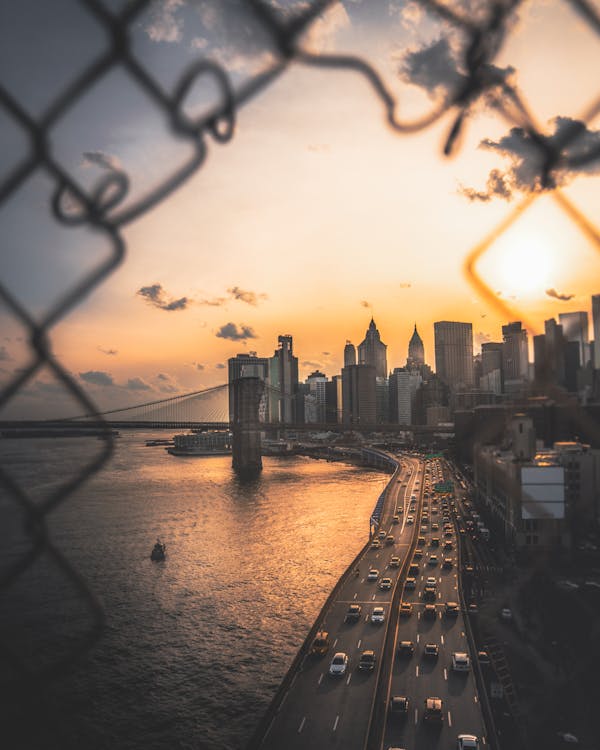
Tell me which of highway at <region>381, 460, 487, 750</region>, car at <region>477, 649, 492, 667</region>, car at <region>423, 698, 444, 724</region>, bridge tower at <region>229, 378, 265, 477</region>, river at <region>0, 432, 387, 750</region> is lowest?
river at <region>0, 432, 387, 750</region>

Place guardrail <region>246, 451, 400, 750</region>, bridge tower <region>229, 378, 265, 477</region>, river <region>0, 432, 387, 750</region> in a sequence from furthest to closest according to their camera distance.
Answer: bridge tower <region>229, 378, 265, 477</region> < river <region>0, 432, 387, 750</region> < guardrail <region>246, 451, 400, 750</region>

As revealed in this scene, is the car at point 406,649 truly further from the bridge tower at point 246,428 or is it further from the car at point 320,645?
the bridge tower at point 246,428

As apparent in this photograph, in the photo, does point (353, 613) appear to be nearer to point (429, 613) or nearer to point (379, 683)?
point (429, 613)

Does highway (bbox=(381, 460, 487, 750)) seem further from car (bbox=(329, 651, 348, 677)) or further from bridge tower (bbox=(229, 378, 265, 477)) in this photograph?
bridge tower (bbox=(229, 378, 265, 477))

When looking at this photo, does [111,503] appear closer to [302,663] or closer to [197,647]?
[197,647]

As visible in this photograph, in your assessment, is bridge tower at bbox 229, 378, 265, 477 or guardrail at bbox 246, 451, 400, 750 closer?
guardrail at bbox 246, 451, 400, 750

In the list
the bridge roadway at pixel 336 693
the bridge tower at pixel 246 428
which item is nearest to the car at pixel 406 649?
the bridge roadway at pixel 336 693

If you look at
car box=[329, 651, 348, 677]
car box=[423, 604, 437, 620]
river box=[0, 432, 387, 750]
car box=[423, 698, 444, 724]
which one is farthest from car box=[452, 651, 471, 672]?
river box=[0, 432, 387, 750]
